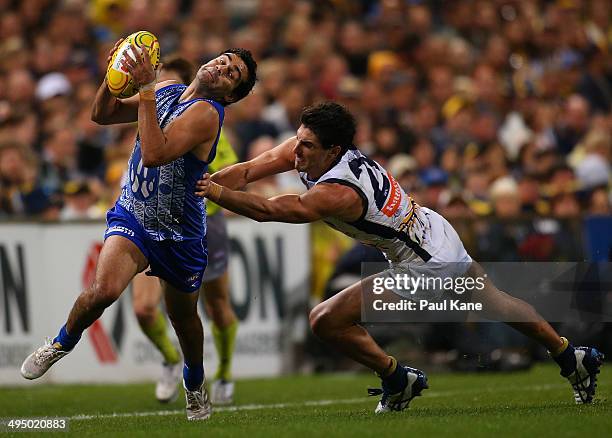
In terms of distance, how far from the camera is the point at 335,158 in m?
7.95

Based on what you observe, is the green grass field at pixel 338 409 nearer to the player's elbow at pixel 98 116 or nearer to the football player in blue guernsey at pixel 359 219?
the football player in blue guernsey at pixel 359 219

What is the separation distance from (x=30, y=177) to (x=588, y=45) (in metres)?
9.45

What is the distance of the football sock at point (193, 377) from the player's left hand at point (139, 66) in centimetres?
199

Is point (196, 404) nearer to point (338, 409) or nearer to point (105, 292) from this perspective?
point (105, 292)

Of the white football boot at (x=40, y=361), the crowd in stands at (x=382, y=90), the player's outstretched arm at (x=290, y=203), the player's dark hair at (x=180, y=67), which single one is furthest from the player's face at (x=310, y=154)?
the crowd in stands at (x=382, y=90)

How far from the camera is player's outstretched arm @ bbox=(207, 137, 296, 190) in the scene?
320 inches

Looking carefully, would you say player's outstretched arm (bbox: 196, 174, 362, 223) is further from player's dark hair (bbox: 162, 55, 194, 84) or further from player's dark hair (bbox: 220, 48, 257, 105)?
player's dark hair (bbox: 162, 55, 194, 84)

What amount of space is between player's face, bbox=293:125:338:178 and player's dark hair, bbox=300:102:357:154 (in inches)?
1.3

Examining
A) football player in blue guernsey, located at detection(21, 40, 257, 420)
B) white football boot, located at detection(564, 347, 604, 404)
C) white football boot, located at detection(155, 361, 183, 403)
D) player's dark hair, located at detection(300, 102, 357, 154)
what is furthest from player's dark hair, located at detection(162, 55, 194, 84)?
white football boot, located at detection(564, 347, 604, 404)

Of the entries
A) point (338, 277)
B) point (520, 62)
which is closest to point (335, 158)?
point (338, 277)

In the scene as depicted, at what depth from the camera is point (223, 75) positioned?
26.1 ft

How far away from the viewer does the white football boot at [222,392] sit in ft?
34.0

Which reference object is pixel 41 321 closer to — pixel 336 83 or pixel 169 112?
pixel 169 112

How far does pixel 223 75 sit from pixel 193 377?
203cm
